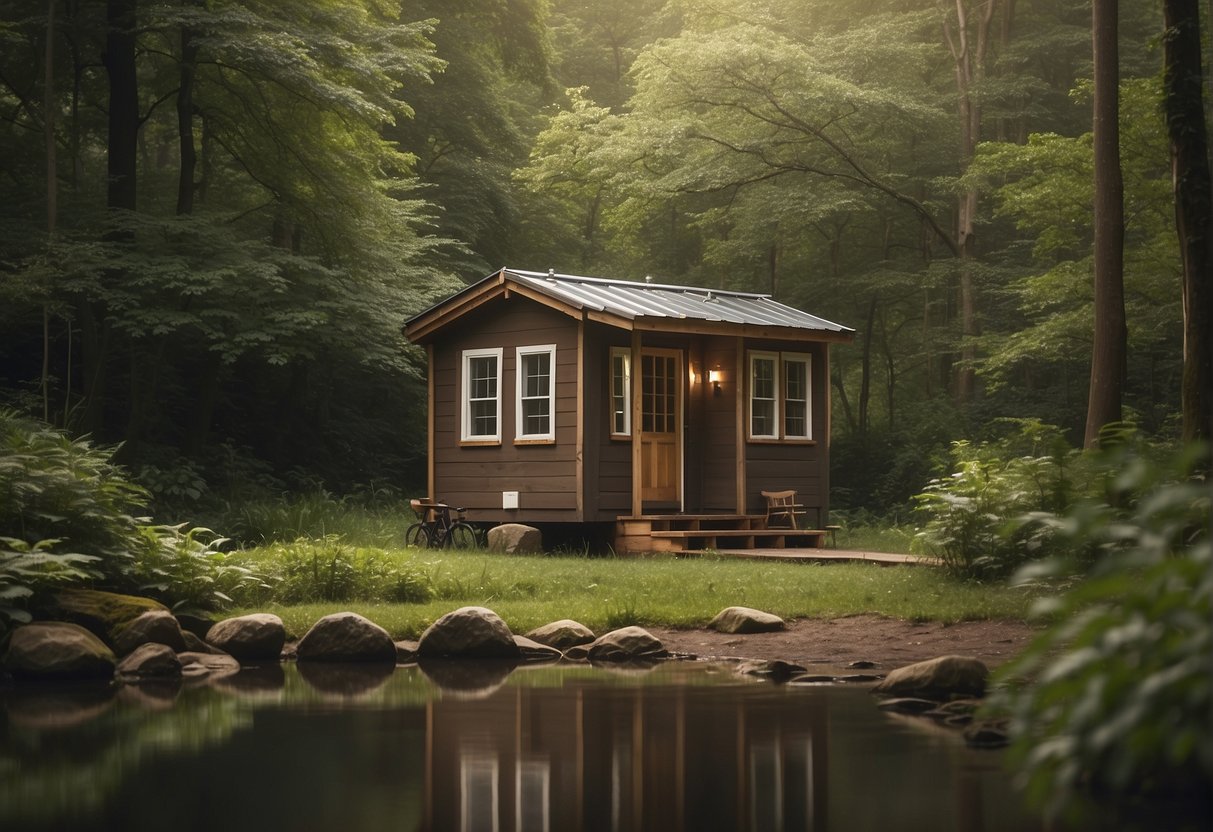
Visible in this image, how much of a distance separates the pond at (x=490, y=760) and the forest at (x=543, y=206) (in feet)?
20.4

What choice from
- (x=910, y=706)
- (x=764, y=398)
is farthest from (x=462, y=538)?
(x=910, y=706)

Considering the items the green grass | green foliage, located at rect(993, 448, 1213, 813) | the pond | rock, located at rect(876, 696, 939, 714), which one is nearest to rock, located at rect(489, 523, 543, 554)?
the green grass

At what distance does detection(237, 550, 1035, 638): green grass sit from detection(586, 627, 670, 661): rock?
73cm

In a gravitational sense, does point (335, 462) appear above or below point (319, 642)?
above

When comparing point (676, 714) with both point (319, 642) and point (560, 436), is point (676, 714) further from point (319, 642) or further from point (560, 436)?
point (560, 436)

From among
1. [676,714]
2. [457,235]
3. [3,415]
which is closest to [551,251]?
[457,235]

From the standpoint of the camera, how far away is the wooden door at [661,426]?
67.5ft

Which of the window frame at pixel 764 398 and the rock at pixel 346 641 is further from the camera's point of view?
the window frame at pixel 764 398

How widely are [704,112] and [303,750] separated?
23.6 meters

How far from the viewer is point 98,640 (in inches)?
436

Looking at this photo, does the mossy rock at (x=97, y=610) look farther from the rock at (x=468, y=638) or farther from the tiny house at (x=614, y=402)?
the tiny house at (x=614, y=402)

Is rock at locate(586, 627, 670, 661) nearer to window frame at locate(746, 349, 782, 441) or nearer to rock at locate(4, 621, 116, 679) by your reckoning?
rock at locate(4, 621, 116, 679)

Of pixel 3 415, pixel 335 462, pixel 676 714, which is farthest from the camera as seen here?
pixel 335 462

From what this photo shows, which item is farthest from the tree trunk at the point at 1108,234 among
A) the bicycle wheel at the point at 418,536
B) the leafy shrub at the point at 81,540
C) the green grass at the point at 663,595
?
the leafy shrub at the point at 81,540
